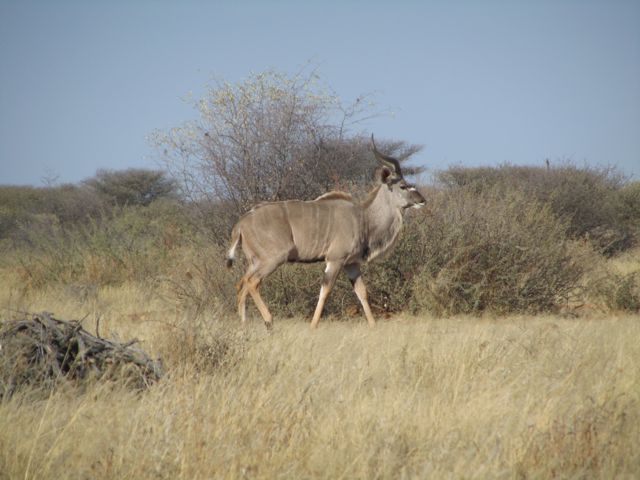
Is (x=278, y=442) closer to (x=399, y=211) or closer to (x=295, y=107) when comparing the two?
(x=399, y=211)

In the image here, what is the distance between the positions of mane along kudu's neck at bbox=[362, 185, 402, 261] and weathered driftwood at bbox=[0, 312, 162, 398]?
160 inches

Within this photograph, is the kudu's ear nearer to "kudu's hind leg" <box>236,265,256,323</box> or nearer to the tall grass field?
the tall grass field

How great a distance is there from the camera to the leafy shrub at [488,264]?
27.2 ft

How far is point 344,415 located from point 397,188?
497 cm

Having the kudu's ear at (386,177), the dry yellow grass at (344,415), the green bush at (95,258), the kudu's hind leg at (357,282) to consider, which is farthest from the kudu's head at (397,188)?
the green bush at (95,258)

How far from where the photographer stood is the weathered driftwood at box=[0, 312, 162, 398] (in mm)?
4262

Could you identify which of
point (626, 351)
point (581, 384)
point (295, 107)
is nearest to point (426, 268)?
point (626, 351)

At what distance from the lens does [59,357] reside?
178 inches

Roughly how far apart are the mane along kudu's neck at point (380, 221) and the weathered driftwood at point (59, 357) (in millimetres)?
4073

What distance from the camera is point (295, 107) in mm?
11883

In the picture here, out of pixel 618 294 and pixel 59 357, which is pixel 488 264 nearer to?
pixel 618 294

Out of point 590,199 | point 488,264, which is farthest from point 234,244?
point 590,199

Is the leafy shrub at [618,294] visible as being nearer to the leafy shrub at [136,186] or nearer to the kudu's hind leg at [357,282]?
the kudu's hind leg at [357,282]

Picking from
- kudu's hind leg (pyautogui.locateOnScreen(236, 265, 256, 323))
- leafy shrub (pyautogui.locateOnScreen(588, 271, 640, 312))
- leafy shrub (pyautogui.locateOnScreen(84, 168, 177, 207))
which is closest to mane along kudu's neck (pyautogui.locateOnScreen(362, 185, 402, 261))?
kudu's hind leg (pyautogui.locateOnScreen(236, 265, 256, 323))
